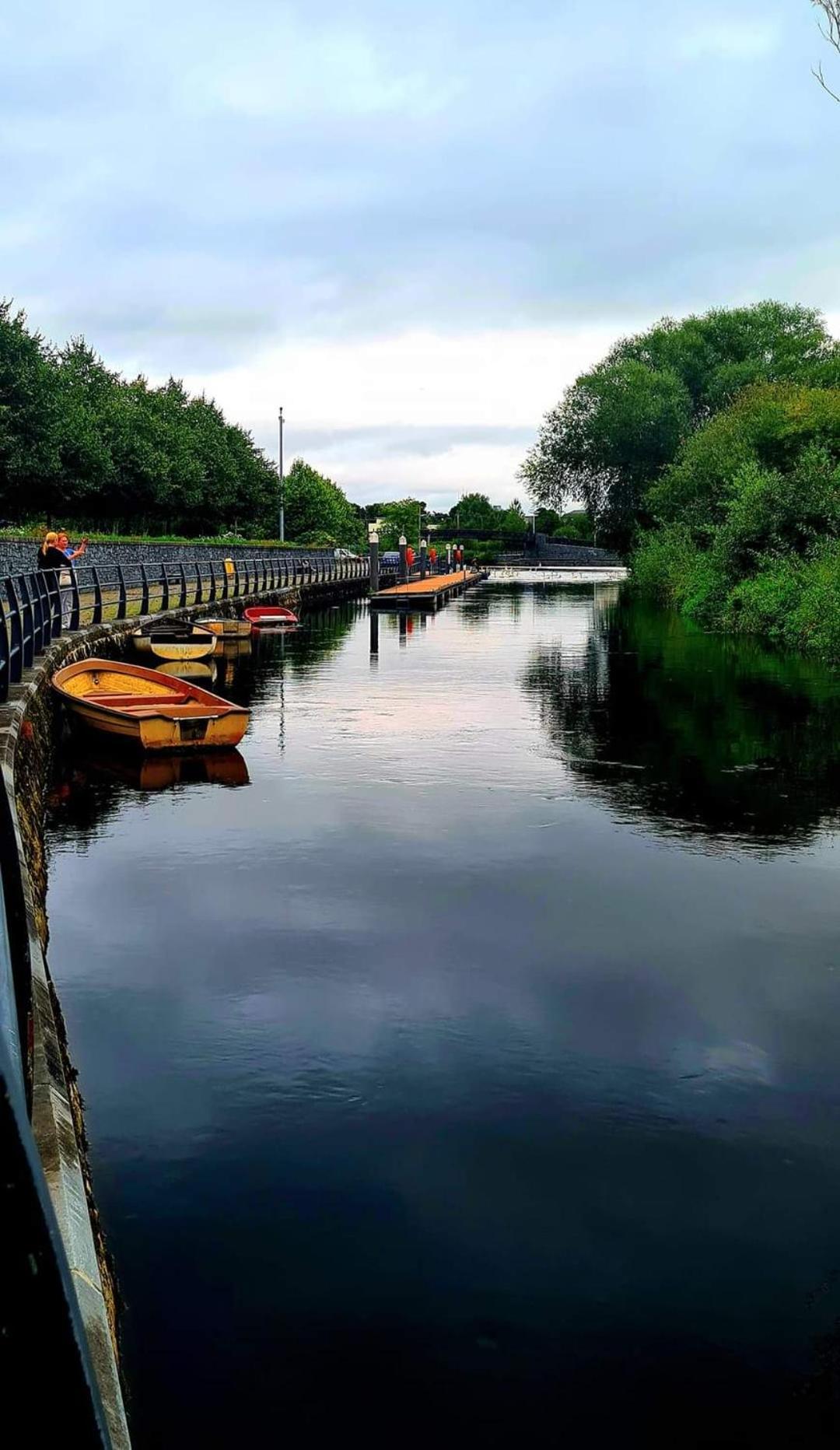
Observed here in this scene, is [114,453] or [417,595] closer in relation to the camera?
[417,595]

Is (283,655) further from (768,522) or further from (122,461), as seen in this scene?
(122,461)

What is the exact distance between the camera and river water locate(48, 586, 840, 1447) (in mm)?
4316

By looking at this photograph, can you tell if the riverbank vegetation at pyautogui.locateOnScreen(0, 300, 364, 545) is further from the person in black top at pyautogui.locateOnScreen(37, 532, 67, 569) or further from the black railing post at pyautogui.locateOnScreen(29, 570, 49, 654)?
the black railing post at pyautogui.locateOnScreen(29, 570, 49, 654)

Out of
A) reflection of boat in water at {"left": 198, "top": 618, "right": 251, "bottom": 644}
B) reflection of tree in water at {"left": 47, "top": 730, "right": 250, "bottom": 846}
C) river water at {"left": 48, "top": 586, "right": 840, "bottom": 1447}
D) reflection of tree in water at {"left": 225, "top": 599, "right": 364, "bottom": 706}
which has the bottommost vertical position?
river water at {"left": 48, "top": 586, "right": 840, "bottom": 1447}

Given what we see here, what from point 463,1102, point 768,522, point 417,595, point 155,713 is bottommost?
point 463,1102

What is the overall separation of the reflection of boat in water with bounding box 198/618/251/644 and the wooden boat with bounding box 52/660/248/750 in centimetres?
1503

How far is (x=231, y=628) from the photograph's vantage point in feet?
109

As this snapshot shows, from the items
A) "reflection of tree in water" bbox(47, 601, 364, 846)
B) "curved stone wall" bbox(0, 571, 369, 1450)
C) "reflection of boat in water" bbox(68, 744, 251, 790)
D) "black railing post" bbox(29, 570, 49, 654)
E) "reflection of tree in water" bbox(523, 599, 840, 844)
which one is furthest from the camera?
"black railing post" bbox(29, 570, 49, 654)

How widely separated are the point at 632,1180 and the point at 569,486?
78884 mm

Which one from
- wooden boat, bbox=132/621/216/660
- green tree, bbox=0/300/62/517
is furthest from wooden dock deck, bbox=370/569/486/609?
wooden boat, bbox=132/621/216/660

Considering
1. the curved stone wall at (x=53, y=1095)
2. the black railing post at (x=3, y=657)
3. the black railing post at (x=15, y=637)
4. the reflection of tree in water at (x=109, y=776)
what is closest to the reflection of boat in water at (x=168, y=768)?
the reflection of tree in water at (x=109, y=776)

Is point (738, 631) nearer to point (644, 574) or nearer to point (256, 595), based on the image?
point (256, 595)

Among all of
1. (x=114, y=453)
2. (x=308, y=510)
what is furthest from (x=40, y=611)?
(x=308, y=510)

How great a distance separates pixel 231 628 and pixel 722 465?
21.5 metres
